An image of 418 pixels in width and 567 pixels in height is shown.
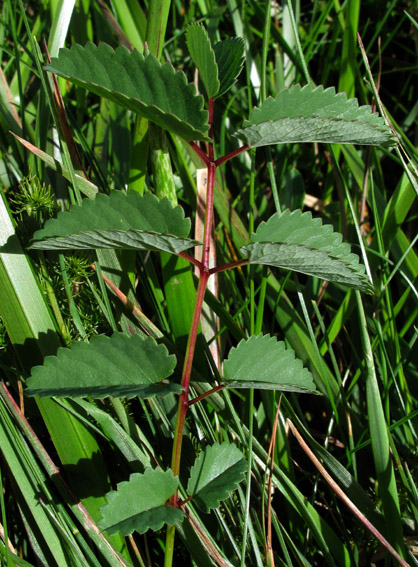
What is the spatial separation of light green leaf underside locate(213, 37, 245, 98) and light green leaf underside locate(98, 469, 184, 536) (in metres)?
0.49

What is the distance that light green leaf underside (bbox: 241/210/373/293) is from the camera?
0.63 metres

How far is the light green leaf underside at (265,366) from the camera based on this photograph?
0.72m

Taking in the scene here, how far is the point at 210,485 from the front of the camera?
2.32 ft

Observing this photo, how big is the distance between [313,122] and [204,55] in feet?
0.51

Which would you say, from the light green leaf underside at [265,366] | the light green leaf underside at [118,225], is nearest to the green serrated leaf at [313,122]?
the light green leaf underside at [118,225]

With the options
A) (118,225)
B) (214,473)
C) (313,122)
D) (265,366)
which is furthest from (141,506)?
(313,122)

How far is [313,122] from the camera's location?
63cm

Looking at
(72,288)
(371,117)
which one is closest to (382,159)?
(371,117)

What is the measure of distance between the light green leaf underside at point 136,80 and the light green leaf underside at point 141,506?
42 centimetres

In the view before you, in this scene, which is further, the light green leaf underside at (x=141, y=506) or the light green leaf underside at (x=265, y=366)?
the light green leaf underside at (x=265, y=366)

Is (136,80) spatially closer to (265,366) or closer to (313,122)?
(313,122)

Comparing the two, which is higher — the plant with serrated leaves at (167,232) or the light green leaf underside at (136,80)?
the light green leaf underside at (136,80)

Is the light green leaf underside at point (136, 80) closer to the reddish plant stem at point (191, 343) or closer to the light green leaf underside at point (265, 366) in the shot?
the reddish plant stem at point (191, 343)

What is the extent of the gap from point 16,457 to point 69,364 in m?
0.25
